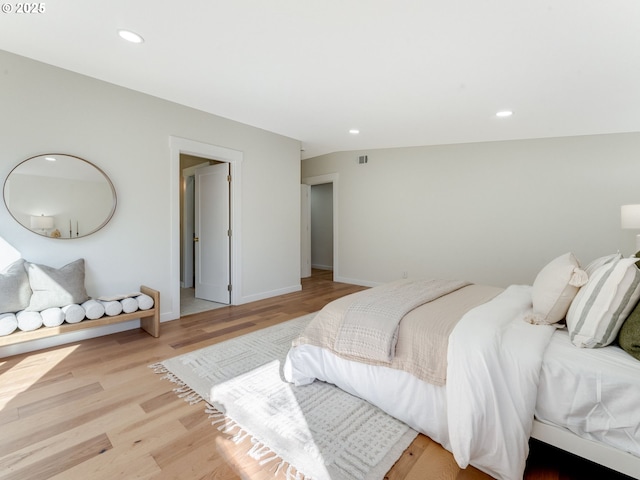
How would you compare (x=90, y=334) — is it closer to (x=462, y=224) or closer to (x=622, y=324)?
→ (x=622, y=324)

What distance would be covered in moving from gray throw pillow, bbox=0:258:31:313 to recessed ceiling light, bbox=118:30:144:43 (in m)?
Result: 2.05

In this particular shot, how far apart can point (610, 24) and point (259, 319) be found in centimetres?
387

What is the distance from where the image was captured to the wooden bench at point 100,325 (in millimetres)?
2291

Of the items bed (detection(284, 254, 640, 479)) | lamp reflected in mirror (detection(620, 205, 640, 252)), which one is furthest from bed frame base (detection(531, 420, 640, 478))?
lamp reflected in mirror (detection(620, 205, 640, 252))

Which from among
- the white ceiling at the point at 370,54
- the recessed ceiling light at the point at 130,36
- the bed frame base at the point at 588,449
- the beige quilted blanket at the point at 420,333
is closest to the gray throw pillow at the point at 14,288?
the white ceiling at the point at 370,54

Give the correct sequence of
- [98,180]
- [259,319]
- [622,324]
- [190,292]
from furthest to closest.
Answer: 1. [190,292]
2. [259,319]
3. [98,180]
4. [622,324]

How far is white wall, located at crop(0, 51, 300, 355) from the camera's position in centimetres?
258

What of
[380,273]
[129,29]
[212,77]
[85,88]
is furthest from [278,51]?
[380,273]

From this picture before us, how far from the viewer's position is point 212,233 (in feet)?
14.7

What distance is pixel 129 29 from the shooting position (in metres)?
2.09

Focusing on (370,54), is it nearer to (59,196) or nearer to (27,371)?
(59,196)

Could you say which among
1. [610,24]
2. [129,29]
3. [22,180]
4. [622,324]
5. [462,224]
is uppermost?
[129,29]

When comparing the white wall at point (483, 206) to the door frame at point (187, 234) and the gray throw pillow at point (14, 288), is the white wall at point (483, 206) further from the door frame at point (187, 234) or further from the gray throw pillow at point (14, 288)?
the gray throw pillow at point (14, 288)

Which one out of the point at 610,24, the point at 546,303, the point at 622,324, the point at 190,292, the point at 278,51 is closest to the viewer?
the point at 622,324
